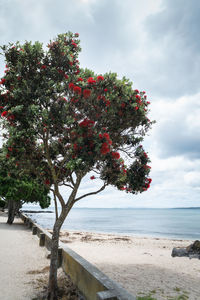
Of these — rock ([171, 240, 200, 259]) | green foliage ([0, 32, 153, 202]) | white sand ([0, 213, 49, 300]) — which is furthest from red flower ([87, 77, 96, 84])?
rock ([171, 240, 200, 259])

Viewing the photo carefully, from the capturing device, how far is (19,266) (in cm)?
1065

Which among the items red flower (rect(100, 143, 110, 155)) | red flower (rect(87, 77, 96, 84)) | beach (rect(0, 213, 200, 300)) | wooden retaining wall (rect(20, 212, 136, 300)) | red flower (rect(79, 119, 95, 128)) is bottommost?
beach (rect(0, 213, 200, 300))

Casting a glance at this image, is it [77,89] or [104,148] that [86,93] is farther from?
[104,148]

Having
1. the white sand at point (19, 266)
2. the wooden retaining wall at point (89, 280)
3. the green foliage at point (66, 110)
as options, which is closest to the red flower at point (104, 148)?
the green foliage at point (66, 110)

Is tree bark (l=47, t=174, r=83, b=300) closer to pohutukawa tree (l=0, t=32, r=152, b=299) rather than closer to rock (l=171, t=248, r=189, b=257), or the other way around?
pohutukawa tree (l=0, t=32, r=152, b=299)

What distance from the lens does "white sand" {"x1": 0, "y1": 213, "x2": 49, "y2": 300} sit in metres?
7.63

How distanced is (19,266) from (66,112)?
8445mm

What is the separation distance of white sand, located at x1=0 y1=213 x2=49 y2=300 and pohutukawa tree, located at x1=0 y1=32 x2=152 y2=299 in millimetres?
1331

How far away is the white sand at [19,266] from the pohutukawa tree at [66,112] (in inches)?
52.4

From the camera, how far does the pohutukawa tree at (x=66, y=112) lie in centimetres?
673

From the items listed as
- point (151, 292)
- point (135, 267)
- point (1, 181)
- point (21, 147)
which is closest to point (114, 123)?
point (21, 147)

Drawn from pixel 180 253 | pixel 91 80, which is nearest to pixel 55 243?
pixel 91 80

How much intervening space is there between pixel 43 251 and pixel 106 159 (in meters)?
9.99

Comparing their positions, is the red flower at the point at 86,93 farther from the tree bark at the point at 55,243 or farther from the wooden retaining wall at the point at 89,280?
the wooden retaining wall at the point at 89,280
